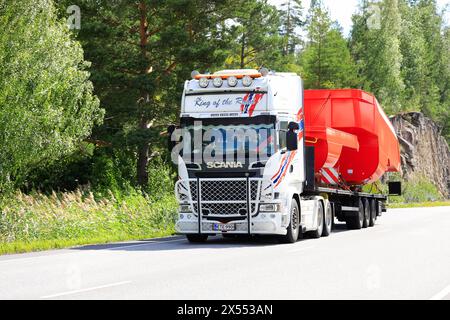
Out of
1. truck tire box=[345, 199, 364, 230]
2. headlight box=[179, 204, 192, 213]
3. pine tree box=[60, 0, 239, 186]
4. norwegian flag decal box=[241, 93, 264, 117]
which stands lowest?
truck tire box=[345, 199, 364, 230]

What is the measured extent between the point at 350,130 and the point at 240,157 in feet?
26.9

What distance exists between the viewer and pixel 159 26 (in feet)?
129

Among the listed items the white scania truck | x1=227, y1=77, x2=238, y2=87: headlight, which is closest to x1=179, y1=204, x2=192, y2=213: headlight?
the white scania truck

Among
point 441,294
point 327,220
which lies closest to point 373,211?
point 327,220

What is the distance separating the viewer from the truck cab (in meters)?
17.7

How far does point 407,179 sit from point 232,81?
51822mm

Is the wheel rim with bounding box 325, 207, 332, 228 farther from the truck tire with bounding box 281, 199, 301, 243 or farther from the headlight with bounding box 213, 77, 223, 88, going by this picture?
the headlight with bounding box 213, 77, 223, 88

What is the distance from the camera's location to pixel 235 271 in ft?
39.9

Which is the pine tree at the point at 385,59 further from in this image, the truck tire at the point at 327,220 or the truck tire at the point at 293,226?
the truck tire at the point at 293,226

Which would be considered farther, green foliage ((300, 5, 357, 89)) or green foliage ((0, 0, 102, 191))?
green foliage ((300, 5, 357, 89))

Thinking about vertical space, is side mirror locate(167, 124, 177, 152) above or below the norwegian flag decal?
below

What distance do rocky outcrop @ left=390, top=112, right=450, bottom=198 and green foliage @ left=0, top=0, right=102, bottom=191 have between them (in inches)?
1958
